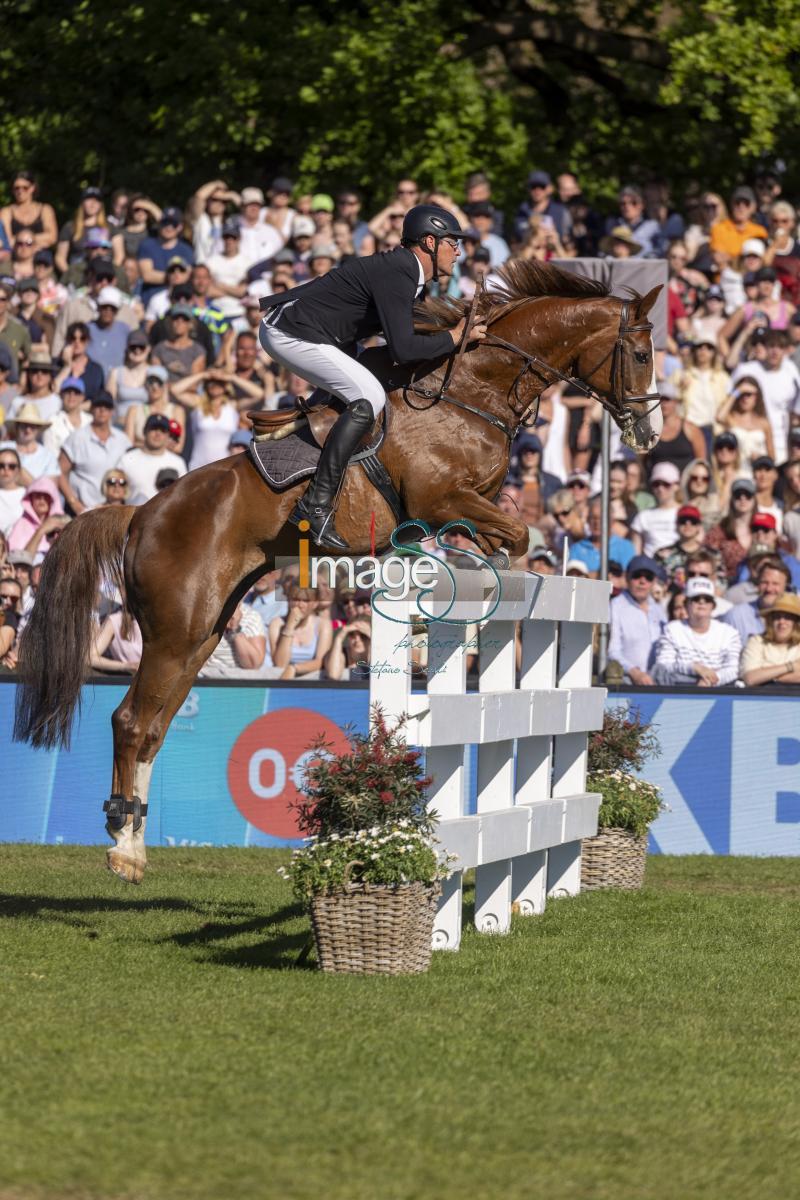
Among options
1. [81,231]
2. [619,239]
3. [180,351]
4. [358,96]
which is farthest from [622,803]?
[358,96]

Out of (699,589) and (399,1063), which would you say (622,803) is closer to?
(699,589)

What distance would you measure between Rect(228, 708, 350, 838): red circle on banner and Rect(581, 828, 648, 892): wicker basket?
7.82 feet

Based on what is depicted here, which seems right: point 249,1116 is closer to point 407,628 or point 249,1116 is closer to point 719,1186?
point 719,1186

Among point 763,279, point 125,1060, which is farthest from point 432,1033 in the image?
point 763,279

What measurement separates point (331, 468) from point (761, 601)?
18.2 ft

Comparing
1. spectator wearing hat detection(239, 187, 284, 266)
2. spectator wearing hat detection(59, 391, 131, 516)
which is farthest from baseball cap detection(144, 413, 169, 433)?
spectator wearing hat detection(239, 187, 284, 266)

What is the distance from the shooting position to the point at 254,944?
7.66 m

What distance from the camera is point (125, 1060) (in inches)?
210

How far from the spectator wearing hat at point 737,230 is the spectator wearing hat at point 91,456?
6.34 meters

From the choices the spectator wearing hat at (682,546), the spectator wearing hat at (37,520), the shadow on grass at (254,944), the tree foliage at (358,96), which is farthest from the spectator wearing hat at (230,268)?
the shadow on grass at (254,944)

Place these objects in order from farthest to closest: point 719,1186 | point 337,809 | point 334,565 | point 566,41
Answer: point 566,41
point 334,565
point 337,809
point 719,1186

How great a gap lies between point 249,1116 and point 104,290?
40.9 feet

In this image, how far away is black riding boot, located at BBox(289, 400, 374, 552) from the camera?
773 cm

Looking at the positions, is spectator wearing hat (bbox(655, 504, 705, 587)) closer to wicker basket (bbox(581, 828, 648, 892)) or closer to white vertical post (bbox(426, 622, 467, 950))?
wicker basket (bbox(581, 828, 648, 892))
